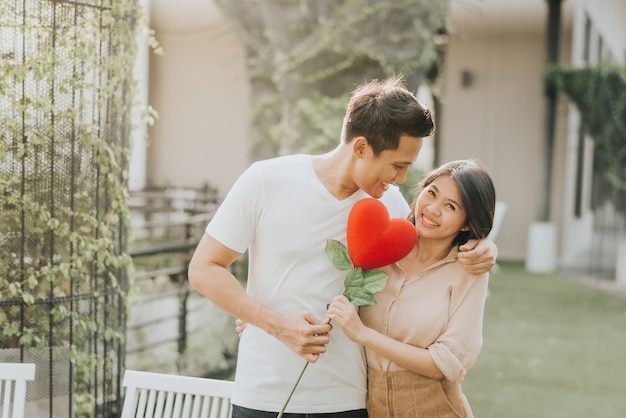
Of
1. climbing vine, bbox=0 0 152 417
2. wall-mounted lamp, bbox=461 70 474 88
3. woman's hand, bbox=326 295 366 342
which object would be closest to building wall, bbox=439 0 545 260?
wall-mounted lamp, bbox=461 70 474 88

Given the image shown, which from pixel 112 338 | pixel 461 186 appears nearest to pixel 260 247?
pixel 461 186

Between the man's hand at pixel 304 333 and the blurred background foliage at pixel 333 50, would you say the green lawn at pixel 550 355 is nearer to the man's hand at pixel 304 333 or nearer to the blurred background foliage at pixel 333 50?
the blurred background foliage at pixel 333 50

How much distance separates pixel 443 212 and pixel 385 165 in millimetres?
238

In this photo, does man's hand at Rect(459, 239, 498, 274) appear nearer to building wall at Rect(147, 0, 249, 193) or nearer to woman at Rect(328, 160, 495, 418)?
woman at Rect(328, 160, 495, 418)

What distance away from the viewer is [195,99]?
45.0 ft

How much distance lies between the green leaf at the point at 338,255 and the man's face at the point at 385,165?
16cm

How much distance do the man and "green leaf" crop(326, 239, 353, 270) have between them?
3cm

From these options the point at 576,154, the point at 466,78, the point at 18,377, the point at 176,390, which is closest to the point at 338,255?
the point at 176,390

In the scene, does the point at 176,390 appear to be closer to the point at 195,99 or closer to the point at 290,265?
the point at 290,265

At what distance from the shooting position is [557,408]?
17.0 feet

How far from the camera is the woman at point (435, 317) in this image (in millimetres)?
2090

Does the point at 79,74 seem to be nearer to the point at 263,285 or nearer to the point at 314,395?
the point at 263,285

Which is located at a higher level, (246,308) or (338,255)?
(338,255)

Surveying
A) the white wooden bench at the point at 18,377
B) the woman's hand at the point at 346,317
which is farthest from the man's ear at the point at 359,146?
the white wooden bench at the point at 18,377
